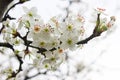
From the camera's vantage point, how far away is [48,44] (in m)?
2.07

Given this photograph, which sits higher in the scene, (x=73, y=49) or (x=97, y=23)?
(x=97, y=23)

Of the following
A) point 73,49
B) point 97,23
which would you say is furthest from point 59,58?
point 97,23

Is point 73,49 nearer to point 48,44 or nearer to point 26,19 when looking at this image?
point 48,44

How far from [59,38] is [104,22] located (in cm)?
38

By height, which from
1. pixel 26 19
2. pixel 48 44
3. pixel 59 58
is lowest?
pixel 59 58

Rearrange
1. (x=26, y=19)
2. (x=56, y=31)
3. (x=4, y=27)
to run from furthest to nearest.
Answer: (x=4, y=27), (x=26, y=19), (x=56, y=31)

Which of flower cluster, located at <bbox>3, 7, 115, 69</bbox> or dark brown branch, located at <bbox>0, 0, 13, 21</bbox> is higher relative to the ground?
dark brown branch, located at <bbox>0, 0, 13, 21</bbox>

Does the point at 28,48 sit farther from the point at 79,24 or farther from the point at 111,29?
the point at 111,29

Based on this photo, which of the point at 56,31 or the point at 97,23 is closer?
the point at 56,31

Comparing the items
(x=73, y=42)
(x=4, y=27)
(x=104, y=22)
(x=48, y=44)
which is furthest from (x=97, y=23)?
(x=4, y=27)

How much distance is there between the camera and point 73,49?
213cm

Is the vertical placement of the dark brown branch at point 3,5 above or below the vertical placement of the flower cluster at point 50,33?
above

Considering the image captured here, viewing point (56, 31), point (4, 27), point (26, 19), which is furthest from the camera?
point (4, 27)

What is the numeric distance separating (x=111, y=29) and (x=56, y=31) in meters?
0.44
